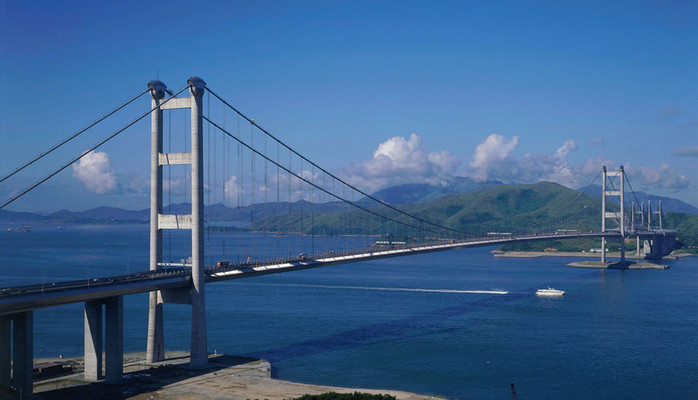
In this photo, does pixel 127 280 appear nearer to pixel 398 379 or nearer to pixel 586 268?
pixel 398 379

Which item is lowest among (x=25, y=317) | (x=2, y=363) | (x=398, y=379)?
(x=398, y=379)

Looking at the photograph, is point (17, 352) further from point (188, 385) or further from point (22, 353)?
point (188, 385)

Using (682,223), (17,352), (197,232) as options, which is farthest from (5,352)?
(682,223)

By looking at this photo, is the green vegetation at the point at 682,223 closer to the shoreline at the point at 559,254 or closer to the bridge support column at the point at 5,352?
the shoreline at the point at 559,254

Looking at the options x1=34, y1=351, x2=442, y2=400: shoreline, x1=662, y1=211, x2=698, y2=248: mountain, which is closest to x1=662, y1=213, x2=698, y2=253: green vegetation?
x1=662, y1=211, x2=698, y2=248: mountain

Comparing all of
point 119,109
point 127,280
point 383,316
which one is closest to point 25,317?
point 127,280

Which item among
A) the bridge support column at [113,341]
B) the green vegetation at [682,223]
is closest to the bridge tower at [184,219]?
the bridge support column at [113,341]
